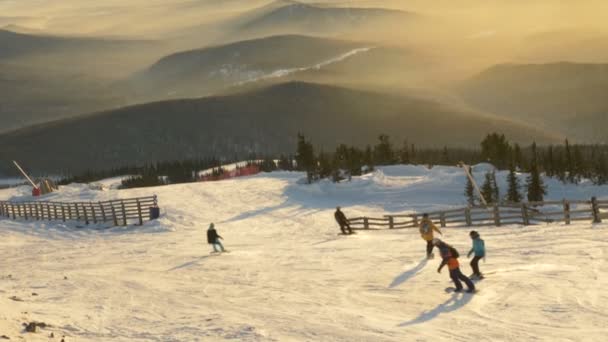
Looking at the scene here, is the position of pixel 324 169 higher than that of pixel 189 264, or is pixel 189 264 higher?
pixel 324 169

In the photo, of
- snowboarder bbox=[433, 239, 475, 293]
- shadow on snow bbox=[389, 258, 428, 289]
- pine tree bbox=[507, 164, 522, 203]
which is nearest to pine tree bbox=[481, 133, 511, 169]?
pine tree bbox=[507, 164, 522, 203]

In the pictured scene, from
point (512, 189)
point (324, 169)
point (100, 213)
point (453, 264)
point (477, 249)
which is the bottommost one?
point (453, 264)

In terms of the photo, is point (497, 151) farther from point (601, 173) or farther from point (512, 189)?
point (512, 189)

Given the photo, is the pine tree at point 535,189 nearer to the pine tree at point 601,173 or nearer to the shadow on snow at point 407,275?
the pine tree at point 601,173

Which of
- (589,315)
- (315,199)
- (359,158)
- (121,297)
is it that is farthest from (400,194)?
(589,315)

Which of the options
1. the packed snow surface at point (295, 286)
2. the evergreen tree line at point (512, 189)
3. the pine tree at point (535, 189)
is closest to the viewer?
the packed snow surface at point (295, 286)

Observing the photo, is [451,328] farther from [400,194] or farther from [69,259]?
[400,194]

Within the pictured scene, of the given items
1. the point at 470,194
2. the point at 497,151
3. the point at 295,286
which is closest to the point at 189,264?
the point at 295,286

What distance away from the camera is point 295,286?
97.1 feet

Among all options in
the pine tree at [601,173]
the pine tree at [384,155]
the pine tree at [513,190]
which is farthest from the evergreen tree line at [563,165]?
the pine tree at [384,155]

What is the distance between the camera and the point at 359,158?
93.2 m

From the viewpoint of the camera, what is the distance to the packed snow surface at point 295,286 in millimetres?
22547

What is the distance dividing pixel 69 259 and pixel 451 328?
25.1 metres

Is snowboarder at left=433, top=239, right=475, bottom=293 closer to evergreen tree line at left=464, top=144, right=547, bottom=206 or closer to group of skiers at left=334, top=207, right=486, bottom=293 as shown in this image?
group of skiers at left=334, top=207, right=486, bottom=293
